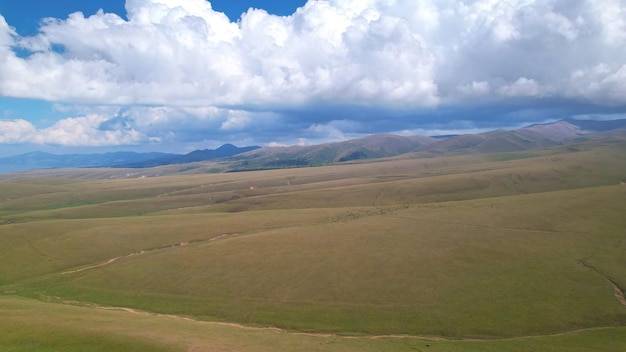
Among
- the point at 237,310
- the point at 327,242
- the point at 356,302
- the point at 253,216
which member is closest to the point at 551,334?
the point at 356,302

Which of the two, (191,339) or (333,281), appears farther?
(333,281)

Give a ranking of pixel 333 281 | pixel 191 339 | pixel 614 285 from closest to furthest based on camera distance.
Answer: pixel 191 339, pixel 614 285, pixel 333 281

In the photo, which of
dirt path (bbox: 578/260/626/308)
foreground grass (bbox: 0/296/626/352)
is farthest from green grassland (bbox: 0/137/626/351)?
dirt path (bbox: 578/260/626/308)

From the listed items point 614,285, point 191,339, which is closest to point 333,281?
point 191,339

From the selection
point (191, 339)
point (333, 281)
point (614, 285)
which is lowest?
point (614, 285)

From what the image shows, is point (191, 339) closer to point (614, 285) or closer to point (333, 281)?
point (333, 281)

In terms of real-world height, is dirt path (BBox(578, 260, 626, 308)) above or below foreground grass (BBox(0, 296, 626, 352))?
below

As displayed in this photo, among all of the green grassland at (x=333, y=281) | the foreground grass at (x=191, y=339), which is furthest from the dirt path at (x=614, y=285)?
the foreground grass at (x=191, y=339)

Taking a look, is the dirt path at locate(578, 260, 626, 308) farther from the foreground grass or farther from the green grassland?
the foreground grass

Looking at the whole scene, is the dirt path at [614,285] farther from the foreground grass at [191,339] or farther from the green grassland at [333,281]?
the foreground grass at [191,339]
